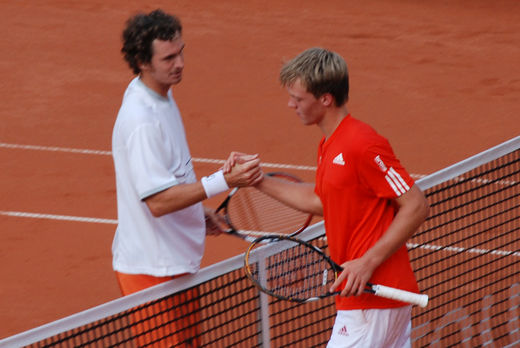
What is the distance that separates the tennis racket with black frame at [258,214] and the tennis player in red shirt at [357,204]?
0.67 metres

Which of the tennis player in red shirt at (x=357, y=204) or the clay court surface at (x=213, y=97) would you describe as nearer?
the tennis player in red shirt at (x=357, y=204)

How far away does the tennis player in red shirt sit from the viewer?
3.33 m

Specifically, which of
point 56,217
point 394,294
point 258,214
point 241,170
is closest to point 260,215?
point 258,214

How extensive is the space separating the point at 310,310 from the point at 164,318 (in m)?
2.15

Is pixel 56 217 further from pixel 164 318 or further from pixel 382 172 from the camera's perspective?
pixel 382 172

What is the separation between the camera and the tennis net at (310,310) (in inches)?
146

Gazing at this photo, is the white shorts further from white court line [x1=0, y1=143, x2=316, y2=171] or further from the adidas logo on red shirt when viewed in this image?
white court line [x1=0, y1=143, x2=316, y2=171]

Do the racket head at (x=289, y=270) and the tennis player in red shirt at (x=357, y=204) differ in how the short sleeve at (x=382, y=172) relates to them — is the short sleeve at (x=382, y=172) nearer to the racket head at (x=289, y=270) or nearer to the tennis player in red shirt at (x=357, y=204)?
the tennis player in red shirt at (x=357, y=204)

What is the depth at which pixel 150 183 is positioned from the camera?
362cm

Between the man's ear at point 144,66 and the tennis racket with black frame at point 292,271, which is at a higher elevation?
the man's ear at point 144,66

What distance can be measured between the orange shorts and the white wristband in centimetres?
45

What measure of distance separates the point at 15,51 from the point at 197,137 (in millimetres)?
4685

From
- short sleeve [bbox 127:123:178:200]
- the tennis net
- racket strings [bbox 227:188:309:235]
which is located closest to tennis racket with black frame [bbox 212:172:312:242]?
racket strings [bbox 227:188:309:235]

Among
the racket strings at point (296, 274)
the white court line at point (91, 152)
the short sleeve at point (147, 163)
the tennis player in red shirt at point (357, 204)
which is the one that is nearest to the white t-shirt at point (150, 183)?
the short sleeve at point (147, 163)
